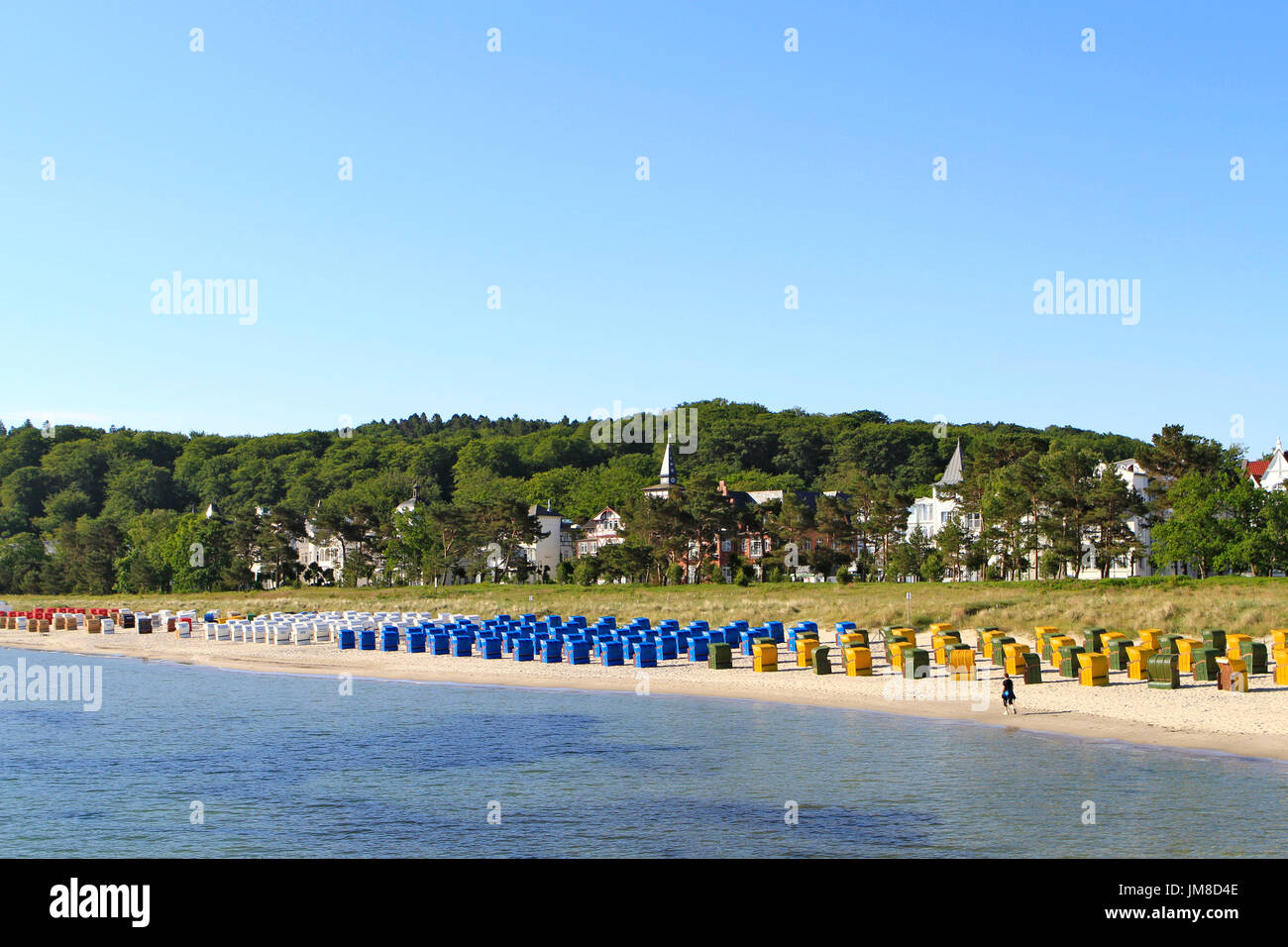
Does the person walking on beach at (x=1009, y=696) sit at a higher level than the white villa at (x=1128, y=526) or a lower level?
lower

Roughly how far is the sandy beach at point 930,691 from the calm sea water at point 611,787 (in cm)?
142

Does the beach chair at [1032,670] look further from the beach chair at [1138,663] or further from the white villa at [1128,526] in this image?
the white villa at [1128,526]

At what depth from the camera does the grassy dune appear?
45.6 metres

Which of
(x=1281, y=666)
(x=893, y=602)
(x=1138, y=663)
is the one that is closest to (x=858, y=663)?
(x=1138, y=663)

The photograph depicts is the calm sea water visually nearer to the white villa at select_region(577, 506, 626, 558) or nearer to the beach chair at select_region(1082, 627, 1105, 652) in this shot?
the beach chair at select_region(1082, 627, 1105, 652)

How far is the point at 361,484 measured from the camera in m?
158

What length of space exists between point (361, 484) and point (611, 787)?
142 m

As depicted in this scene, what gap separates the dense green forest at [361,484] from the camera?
105812 mm

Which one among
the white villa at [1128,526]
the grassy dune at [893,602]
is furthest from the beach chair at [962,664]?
the white villa at [1128,526]

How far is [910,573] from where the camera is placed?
84375 mm

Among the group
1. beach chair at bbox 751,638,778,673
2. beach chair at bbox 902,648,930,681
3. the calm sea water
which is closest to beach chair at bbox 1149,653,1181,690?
beach chair at bbox 902,648,930,681
